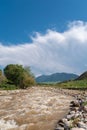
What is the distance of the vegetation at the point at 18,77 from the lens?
93.4 m

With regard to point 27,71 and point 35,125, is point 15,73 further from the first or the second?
point 35,125

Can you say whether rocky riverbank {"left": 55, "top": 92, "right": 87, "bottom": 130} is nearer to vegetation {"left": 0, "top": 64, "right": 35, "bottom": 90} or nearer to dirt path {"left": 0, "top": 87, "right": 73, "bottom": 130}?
dirt path {"left": 0, "top": 87, "right": 73, "bottom": 130}

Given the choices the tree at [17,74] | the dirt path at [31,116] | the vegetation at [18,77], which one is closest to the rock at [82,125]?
the dirt path at [31,116]

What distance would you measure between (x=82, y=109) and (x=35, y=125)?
19.7 feet

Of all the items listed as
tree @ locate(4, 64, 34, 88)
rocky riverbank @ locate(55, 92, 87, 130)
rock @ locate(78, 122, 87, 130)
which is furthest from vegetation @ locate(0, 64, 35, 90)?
rock @ locate(78, 122, 87, 130)

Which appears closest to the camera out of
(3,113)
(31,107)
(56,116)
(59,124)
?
(59,124)

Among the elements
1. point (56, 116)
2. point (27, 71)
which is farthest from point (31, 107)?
point (27, 71)

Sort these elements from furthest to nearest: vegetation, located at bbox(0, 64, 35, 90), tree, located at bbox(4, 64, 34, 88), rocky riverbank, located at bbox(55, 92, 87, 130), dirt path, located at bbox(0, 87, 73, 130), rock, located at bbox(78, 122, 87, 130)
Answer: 1. tree, located at bbox(4, 64, 34, 88)
2. vegetation, located at bbox(0, 64, 35, 90)
3. dirt path, located at bbox(0, 87, 73, 130)
4. rocky riverbank, located at bbox(55, 92, 87, 130)
5. rock, located at bbox(78, 122, 87, 130)

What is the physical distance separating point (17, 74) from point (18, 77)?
6.74ft

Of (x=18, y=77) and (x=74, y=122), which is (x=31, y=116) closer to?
(x=74, y=122)

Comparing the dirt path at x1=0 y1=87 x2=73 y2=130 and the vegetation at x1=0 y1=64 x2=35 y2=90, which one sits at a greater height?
the vegetation at x1=0 y1=64 x2=35 y2=90

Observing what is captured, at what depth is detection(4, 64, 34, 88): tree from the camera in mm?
94012

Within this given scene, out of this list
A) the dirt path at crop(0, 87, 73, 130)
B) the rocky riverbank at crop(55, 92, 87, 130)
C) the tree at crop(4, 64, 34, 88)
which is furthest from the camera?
the tree at crop(4, 64, 34, 88)

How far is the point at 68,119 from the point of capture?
25562 millimetres
